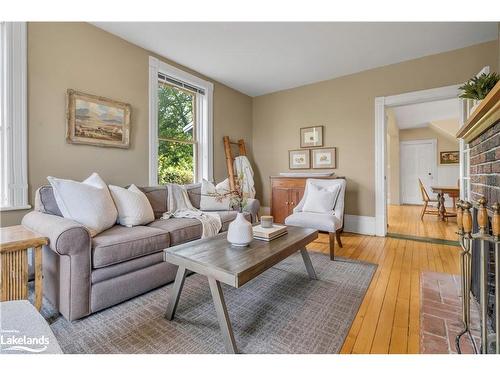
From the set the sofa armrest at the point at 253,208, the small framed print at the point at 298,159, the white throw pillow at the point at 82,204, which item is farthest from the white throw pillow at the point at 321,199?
the white throw pillow at the point at 82,204

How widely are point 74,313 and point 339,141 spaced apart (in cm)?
394

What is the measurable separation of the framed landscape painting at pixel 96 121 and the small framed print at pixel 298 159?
9.11 feet

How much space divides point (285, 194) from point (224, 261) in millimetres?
2712

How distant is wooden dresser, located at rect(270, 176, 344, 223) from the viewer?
3859 mm

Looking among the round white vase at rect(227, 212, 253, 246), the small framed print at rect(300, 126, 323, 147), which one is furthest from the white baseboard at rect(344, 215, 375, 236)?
the round white vase at rect(227, 212, 253, 246)

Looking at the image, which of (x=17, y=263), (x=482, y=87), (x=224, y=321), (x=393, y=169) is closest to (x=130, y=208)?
(x=17, y=263)

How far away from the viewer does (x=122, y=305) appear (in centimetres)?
174

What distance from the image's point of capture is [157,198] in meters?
2.73

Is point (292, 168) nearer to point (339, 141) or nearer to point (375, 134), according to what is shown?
point (339, 141)

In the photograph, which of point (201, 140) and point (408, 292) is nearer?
point (408, 292)

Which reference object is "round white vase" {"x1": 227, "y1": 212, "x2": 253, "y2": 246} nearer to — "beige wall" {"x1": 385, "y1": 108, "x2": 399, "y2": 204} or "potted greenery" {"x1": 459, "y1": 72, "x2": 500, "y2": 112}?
"potted greenery" {"x1": 459, "y1": 72, "x2": 500, "y2": 112}

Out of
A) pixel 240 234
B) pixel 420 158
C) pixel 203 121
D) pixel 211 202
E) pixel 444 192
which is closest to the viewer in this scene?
pixel 240 234

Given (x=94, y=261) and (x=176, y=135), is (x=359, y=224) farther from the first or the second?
(x=94, y=261)
